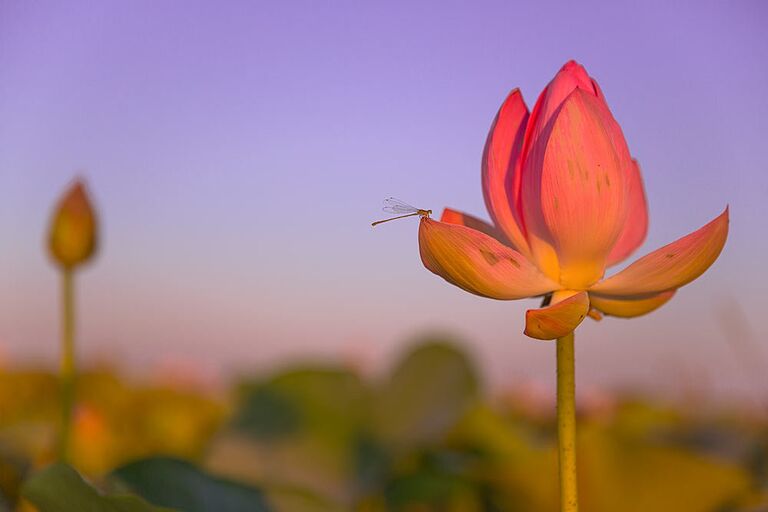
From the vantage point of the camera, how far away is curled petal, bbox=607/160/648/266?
0.36 m

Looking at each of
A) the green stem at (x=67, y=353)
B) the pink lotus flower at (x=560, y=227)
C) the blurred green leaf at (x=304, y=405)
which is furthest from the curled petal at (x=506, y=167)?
the blurred green leaf at (x=304, y=405)

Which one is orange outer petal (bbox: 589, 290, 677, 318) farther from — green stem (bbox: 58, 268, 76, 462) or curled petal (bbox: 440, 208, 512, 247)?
green stem (bbox: 58, 268, 76, 462)

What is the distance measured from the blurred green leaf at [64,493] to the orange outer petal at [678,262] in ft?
0.85

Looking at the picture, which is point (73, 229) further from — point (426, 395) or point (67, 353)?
point (426, 395)

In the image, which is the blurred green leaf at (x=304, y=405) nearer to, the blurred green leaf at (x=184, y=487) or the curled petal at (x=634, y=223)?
the blurred green leaf at (x=184, y=487)

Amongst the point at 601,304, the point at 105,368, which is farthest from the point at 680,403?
the point at 105,368

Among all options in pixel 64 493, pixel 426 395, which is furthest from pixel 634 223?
pixel 426 395

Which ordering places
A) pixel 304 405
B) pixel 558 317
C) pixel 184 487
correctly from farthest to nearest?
pixel 304 405
pixel 184 487
pixel 558 317

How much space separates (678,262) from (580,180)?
5cm

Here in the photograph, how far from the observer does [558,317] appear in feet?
0.92

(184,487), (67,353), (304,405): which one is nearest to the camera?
(184,487)

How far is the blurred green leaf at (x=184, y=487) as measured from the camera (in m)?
0.47

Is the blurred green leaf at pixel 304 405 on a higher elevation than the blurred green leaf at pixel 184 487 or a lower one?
lower

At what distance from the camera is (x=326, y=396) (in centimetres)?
89
